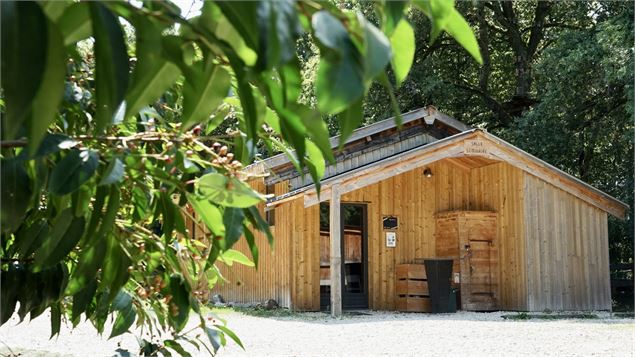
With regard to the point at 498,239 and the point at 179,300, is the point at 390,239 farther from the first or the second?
the point at 179,300

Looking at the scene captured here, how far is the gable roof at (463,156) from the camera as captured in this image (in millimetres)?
13531

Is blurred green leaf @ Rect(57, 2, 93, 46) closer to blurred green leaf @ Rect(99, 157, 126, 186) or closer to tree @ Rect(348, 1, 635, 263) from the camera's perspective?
blurred green leaf @ Rect(99, 157, 126, 186)

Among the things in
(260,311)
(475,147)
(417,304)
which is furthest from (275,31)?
(417,304)

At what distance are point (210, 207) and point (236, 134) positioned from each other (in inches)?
12.4

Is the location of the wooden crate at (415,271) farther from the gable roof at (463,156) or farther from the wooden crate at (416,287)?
the gable roof at (463,156)

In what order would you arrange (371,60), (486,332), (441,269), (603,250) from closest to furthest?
(371,60), (486,332), (441,269), (603,250)

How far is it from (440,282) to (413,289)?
0.70 meters

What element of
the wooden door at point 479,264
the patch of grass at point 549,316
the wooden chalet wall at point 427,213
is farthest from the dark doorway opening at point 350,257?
the patch of grass at point 549,316

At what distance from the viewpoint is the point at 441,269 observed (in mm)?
14695

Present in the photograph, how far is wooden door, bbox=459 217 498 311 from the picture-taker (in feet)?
51.0

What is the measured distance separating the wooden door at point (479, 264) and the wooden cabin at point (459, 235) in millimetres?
20

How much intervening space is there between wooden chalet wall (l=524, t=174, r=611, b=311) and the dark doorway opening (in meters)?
3.15

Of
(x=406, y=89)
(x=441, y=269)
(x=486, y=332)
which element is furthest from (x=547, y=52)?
(x=486, y=332)

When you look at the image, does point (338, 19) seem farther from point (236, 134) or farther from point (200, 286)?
point (200, 286)
